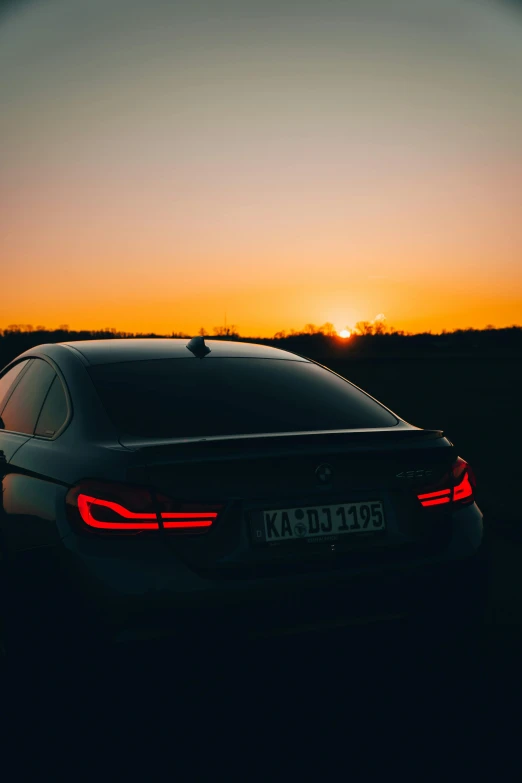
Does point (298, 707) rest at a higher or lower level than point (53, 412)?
lower

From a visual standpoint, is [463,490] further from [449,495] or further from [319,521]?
[319,521]

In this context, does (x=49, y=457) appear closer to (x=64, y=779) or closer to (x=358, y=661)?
(x=64, y=779)

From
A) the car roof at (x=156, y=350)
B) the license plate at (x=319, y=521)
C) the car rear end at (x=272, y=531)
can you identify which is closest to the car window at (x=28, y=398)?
the car roof at (x=156, y=350)

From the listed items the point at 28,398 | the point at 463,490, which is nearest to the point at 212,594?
the point at 463,490

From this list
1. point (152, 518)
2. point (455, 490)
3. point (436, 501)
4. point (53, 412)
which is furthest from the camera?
point (53, 412)

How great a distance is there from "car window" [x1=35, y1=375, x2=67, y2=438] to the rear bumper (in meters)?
0.95

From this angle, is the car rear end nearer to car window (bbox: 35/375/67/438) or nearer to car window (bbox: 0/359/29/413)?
car window (bbox: 35/375/67/438)

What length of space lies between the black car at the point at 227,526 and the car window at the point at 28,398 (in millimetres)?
534

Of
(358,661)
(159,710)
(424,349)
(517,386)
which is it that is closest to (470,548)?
(358,661)

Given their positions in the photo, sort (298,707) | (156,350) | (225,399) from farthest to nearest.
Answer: (156,350) → (225,399) → (298,707)

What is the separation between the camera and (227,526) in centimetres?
301

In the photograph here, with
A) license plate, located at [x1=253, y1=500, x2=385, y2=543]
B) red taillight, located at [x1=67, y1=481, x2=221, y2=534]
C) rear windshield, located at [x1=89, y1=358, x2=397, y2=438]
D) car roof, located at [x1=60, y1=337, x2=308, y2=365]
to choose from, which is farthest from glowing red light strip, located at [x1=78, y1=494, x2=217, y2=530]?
car roof, located at [x1=60, y1=337, x2=308, y2=365]

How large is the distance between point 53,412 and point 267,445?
1289mm

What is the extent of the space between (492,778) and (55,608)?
159 centimetres
